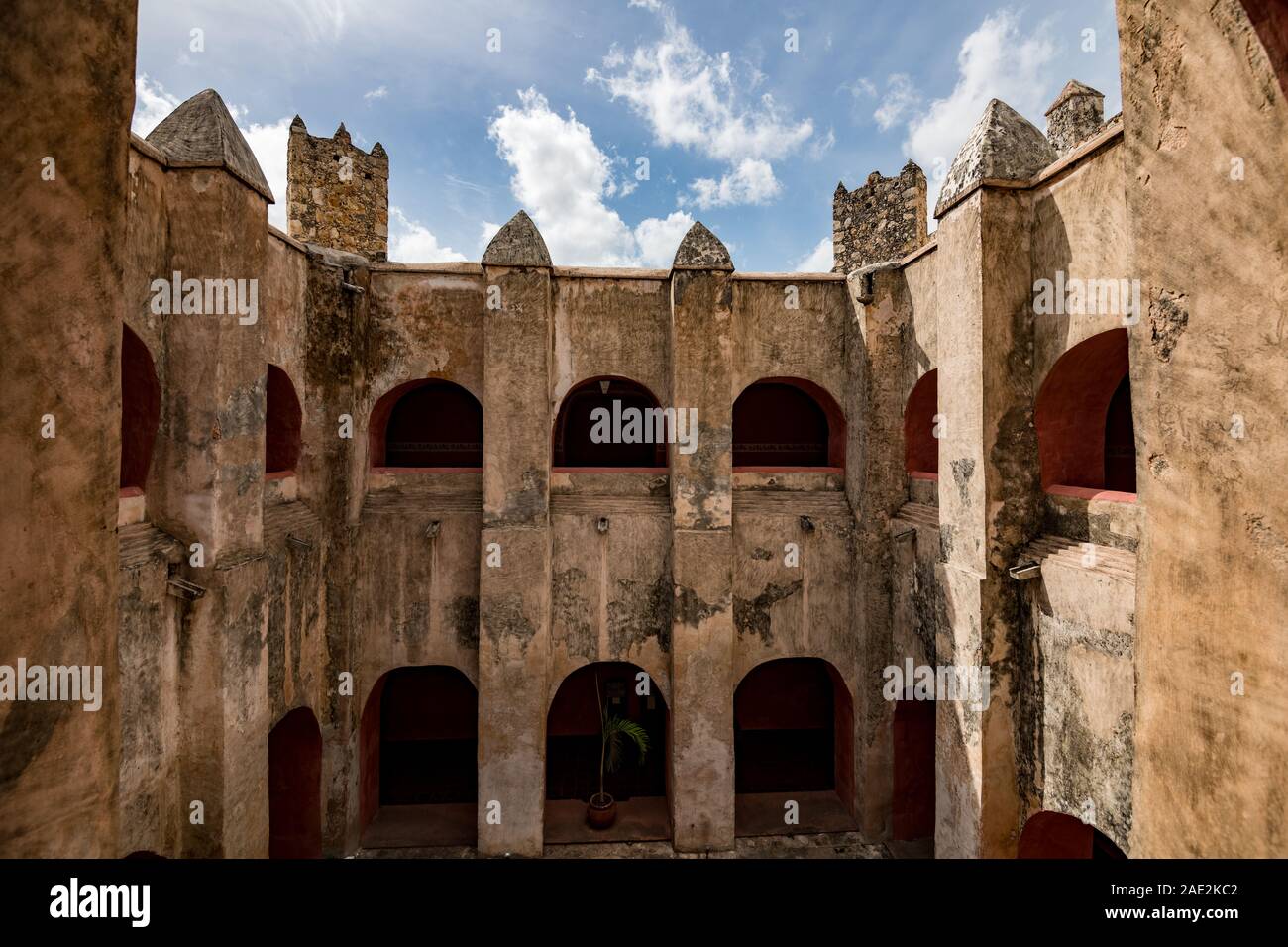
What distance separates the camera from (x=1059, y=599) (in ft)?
17.8

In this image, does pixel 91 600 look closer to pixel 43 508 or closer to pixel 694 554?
pixel 43 508

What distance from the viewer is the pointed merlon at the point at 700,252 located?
8500mm

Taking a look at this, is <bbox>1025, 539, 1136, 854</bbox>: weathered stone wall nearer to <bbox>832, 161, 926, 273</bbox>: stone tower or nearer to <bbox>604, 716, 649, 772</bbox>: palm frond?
<bbox>604, 716, 649, 772</bbox>: palm frond

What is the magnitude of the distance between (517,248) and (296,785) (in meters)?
8.15

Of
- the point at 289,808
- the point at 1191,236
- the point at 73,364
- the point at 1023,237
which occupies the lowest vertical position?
the point at 289,808

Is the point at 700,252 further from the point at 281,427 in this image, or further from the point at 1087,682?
the point at 1087,682

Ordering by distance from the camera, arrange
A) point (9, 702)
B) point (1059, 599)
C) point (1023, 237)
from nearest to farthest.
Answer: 1. point (9, 702)
2. point (1059, 599)
3. point (1023, 237)

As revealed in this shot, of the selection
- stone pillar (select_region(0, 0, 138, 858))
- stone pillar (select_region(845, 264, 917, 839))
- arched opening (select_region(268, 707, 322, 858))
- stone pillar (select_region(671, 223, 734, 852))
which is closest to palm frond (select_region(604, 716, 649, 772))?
stone pillar (select_region(671, 223, 734, 852))

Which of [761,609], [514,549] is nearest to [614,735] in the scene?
[761,609]

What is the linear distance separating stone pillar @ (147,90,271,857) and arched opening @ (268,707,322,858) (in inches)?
76.3

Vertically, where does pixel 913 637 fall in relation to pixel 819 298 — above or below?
below

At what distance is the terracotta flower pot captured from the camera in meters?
8.76
